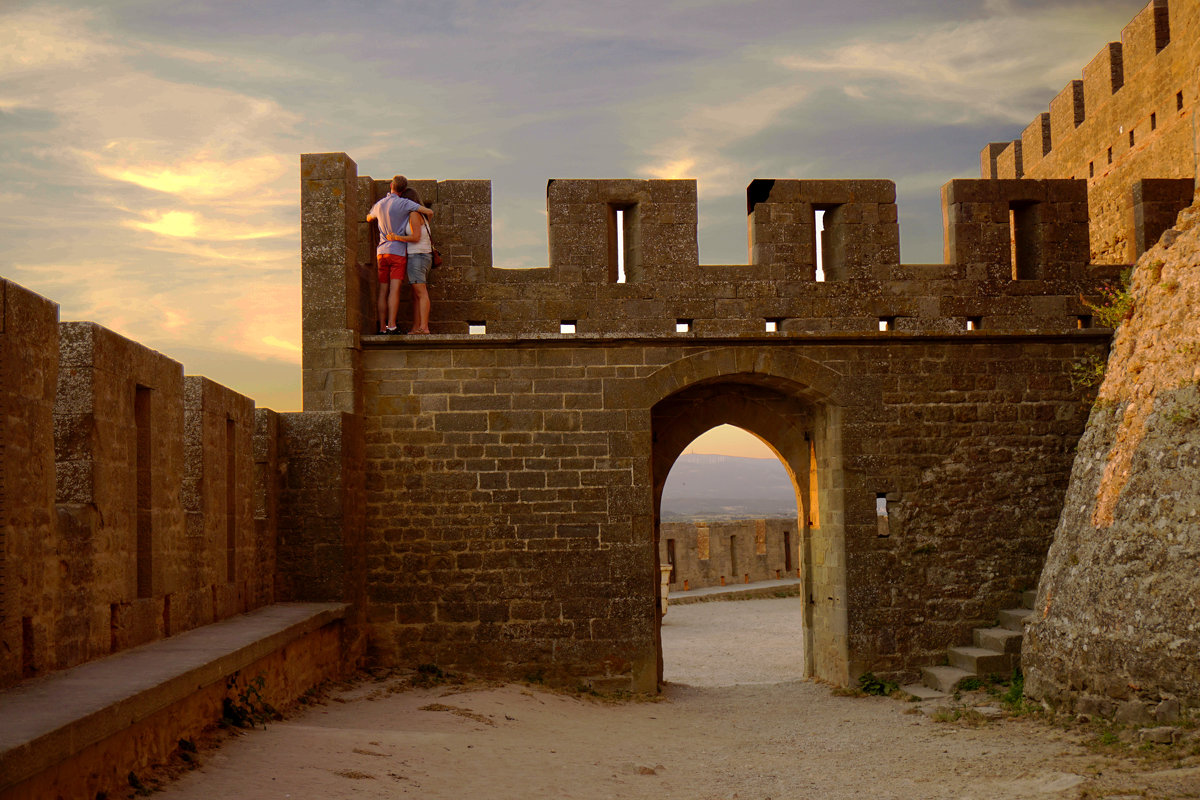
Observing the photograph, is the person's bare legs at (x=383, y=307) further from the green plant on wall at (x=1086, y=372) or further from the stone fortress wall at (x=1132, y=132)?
the stone fortress wall at (x=1132, y=132)

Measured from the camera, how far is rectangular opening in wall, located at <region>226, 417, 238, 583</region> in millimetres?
7918

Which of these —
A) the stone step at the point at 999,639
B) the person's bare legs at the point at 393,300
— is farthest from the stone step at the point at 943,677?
the person's bare legs at the point at 393,300

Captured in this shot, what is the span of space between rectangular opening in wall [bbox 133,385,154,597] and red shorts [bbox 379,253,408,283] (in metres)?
3.56

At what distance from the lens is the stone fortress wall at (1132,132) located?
406 inches

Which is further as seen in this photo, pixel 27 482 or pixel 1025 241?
pixel 1025 241

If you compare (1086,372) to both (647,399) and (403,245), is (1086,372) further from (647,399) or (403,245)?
(403,245)

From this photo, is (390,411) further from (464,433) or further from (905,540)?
(905,540)

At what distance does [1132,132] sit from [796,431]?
5.50 meters

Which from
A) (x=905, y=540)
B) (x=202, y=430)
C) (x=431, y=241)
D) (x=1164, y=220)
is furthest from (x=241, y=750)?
(x=1164, y=220)

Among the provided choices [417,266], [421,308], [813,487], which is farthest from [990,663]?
[417,266]

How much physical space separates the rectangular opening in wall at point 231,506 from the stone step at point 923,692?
5.74 meters

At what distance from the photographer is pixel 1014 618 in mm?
9641

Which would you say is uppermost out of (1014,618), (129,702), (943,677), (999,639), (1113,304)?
(1113,304)

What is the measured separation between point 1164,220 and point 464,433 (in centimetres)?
689
